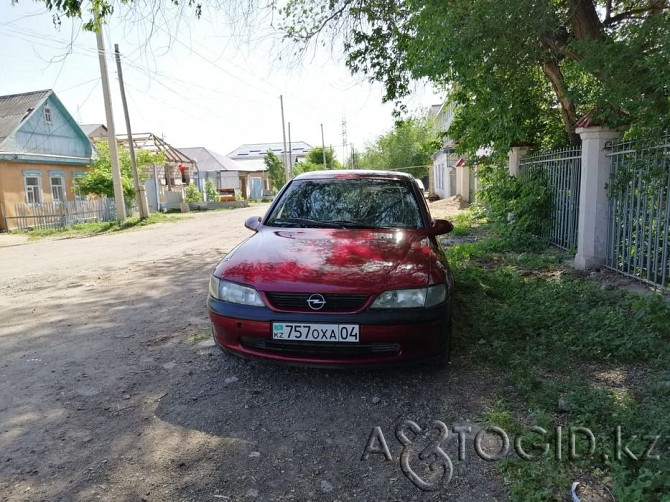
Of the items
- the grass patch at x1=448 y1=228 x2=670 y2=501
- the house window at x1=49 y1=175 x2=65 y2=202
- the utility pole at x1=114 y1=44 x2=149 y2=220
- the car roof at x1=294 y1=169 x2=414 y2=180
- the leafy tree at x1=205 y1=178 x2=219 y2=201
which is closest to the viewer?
the grass patch at x1=448 y1=228 x2=670 y2=501

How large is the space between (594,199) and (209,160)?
41533mm

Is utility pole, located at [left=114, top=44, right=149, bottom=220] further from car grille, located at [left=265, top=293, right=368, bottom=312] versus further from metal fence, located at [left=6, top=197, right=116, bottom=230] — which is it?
car grille, located at [left=265, top=293, right=368, bottom=312]

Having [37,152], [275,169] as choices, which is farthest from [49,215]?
[275,169]

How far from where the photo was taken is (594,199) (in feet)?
20.2

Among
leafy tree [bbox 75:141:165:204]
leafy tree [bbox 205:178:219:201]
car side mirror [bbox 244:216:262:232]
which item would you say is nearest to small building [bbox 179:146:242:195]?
leafy tree [bbox 205:178:219:201]

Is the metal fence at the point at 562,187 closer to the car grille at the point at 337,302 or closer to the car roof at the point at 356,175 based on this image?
the car roof at the point at 356,175

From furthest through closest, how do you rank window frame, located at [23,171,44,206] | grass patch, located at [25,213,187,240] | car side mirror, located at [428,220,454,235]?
window frame, located at [23,171,44,206] < grass patch, located at [25,213,187,240] < car side mirror, located at [428,220,454,235]

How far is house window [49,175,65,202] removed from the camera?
68.6 ft

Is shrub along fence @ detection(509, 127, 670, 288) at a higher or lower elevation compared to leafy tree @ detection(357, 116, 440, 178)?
lower

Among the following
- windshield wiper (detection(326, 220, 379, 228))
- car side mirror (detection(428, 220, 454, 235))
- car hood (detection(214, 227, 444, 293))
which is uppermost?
windshield wiper (detection(326, 220, 379, 228))

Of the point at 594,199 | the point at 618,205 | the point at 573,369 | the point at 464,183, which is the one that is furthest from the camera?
the point at 464,183

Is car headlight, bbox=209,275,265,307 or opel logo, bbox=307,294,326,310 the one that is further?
car headlight, bbox=209,275,265,307

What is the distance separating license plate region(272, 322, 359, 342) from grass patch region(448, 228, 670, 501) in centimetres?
96

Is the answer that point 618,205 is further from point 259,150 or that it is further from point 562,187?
point 259,150
